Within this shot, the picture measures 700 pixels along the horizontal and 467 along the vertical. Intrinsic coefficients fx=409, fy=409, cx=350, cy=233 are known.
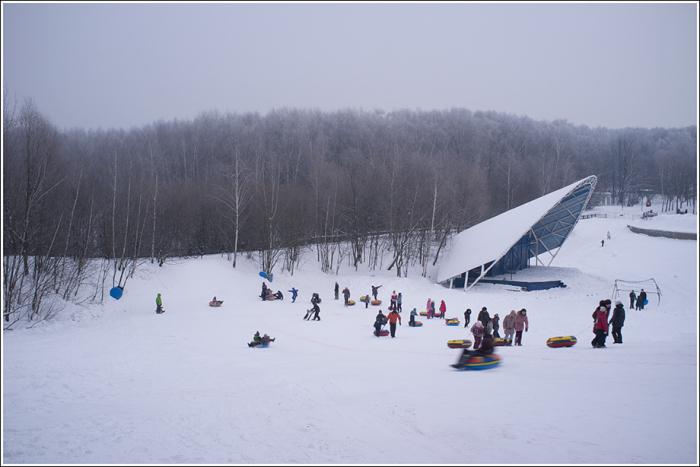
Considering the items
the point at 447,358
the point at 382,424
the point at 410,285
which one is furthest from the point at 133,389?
the point at 410,285

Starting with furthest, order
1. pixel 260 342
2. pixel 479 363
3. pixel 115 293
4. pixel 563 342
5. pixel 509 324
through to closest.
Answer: pixel 115 293
pixel 260 342
pixel 509 324
pixel 563 342
pixel 479 363

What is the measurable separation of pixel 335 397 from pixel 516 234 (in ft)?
73.7

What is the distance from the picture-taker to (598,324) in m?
11.4

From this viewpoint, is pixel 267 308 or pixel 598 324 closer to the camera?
pixel 598 324

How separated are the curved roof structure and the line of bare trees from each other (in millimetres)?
4834

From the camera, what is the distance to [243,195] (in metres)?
34.6

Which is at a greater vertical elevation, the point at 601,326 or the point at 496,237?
the point at 496,237

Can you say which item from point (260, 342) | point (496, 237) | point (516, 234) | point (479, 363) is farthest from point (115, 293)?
point (516, 234)

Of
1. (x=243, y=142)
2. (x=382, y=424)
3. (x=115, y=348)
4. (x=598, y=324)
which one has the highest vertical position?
(x=243, y=142)

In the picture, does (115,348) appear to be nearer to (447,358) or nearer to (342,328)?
(342,328)

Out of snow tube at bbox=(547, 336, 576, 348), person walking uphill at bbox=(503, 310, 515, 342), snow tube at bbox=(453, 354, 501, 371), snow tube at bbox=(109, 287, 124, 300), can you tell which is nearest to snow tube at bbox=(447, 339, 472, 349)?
person walking uphill at bbox=(503, 310, 515, 342)

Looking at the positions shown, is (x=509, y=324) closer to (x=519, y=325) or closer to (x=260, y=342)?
(x=519, y=325)

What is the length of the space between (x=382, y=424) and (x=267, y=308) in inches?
650

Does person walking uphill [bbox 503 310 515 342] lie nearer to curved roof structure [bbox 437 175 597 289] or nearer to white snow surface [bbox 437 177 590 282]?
curved roof structure [bbox 437 175 597 289]
